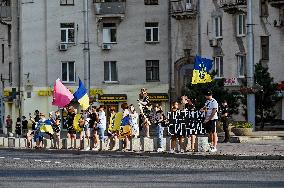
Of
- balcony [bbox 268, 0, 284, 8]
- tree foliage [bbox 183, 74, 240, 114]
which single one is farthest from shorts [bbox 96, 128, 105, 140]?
balcony [bbox 268, 0, 284, 8]

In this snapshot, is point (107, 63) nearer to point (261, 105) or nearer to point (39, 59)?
point (39, 59)

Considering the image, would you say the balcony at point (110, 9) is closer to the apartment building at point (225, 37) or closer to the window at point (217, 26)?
the apartment building at point (225, 37)

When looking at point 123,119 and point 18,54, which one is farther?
point 18,54

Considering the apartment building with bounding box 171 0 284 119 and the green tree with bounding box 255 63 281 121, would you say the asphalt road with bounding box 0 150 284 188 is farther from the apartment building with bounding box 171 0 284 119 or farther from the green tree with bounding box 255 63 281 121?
the apartment building with bounding box 171 0 284 119

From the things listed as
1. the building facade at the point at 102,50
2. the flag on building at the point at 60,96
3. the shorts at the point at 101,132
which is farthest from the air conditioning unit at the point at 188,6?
the shorts at the point at 101,132

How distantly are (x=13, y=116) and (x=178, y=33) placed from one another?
1493 cm

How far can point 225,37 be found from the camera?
6200cm

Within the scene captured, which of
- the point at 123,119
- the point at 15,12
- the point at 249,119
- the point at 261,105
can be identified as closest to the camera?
the point at 123,119

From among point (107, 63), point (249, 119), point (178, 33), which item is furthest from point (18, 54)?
point (249, 119)

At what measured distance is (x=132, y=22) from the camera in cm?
7056

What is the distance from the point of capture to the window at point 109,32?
7069 centimetres

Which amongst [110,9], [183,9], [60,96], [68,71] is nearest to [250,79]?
[60,96]

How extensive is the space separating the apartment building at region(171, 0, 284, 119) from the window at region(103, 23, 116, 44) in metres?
4.43

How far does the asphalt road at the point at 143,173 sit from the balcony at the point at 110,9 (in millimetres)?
41753
